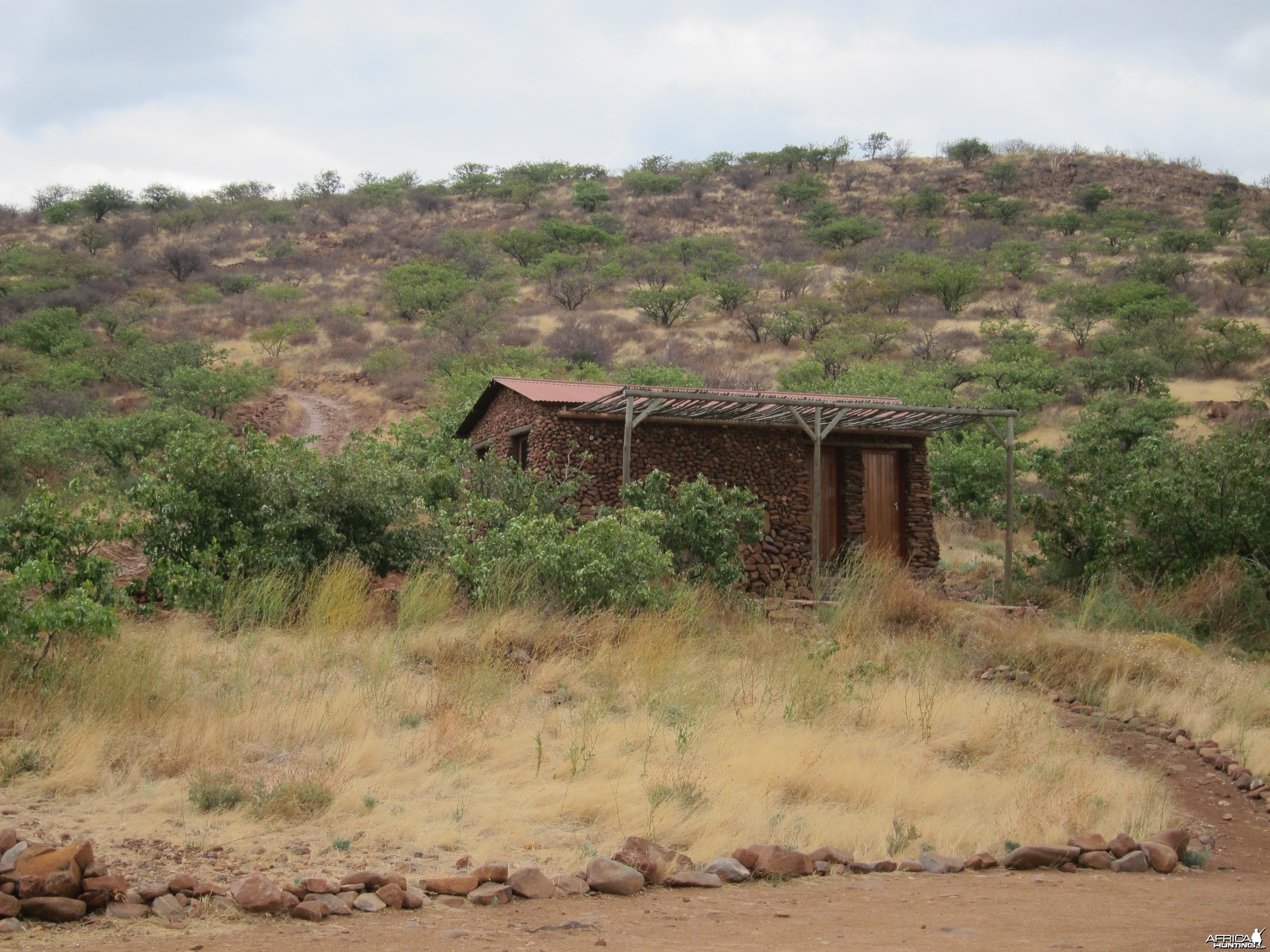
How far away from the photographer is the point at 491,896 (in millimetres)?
4090

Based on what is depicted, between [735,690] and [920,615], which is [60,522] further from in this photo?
[920,615]

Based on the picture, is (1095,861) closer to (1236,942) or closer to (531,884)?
(1236,942)

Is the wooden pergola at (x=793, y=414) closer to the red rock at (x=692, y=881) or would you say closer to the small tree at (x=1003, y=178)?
the red rock at (x=692, y=881)

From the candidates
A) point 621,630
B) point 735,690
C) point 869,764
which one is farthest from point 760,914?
point 621,630

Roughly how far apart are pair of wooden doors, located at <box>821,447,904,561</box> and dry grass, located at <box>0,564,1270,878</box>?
15.3 feet

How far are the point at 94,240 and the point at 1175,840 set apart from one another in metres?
48.4

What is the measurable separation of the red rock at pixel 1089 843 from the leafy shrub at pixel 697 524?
6.23 metres

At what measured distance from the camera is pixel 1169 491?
40.9 feet

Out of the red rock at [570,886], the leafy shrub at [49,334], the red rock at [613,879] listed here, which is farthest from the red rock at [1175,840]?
the leafy shrub at [49,334]

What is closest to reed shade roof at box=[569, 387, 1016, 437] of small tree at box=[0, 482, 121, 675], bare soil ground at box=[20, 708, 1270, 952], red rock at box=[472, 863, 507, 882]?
small tree at box=[0, 482, 121, 675]

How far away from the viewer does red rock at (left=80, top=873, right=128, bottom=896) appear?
373cm

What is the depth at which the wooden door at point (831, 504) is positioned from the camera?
549 inches

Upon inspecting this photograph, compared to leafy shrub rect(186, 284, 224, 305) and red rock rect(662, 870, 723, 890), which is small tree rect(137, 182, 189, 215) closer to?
leafy shrub rect(186, 284, 224, 305)

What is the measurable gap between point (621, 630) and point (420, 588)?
1.90m
